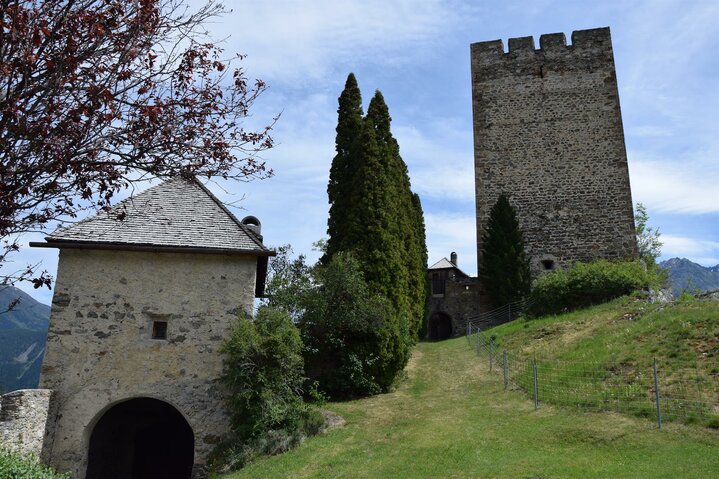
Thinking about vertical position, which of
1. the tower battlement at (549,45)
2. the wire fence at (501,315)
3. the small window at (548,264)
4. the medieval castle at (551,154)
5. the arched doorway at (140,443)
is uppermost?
the tower battlement at (549,45)

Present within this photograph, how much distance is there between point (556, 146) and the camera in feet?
95.5

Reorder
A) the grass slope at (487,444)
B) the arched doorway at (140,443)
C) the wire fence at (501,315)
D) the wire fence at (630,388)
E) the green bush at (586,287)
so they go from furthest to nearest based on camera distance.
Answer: the wire fence at (501,315), the green bush at (586,287), the arched doorway at (140,443), the wire fence at (630,388), the grass slope at (487,444)

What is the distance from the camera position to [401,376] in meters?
16.1

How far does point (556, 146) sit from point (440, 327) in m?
11.9

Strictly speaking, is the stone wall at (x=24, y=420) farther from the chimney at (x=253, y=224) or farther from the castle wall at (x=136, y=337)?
the chimney at (x=253, y=224)

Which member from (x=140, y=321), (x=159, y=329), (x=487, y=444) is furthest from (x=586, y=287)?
(x=140, y=321)

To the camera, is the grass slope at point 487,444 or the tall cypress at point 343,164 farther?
the tall cypress at point 343,164

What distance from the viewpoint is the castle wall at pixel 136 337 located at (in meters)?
11.7

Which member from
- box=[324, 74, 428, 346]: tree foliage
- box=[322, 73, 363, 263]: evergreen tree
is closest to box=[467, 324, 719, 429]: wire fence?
box=[324, 74, 428, 346]: tree foliage

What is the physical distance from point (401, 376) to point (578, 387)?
17.5ft

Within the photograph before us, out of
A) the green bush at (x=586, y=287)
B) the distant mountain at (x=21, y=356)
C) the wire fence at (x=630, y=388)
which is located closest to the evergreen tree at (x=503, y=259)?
the green bush at (x=586, y=287)

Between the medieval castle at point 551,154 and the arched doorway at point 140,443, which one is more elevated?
the medieval castle at point 551,154

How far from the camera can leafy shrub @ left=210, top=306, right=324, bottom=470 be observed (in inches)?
445

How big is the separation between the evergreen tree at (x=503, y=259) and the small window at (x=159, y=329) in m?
18.0
